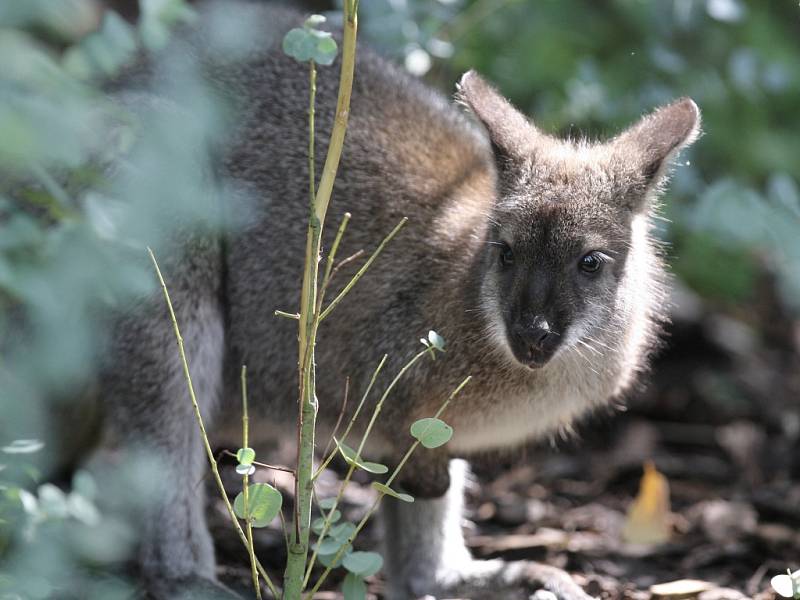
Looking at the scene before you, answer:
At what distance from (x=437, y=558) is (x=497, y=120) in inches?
82.4

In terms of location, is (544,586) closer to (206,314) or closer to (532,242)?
(532,242)

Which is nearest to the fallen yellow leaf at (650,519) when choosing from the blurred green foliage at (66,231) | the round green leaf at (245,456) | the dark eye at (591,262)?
the dark eye at (591,262)

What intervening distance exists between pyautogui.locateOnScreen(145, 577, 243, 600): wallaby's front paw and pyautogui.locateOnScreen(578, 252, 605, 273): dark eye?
198cm

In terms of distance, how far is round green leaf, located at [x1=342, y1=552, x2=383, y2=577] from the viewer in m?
3.72

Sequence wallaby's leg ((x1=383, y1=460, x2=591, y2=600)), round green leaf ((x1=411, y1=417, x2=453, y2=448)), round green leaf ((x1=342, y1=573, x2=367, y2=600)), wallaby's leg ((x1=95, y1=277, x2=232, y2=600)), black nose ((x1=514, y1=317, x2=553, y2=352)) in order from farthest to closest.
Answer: wallaby's leg ((x1=383, y1=460, x2=591, y2=600)) → wallaby's leg ((x1=95, y1=277, x2=232, y2=600)) → black nose ((x1=514, y1=317, x2=553, y2=352)) → round green leaf ((x1=342, y1=573, x2=367, y2=600)) → round green leaf ((x1=411, y1=417, x2=453, y2=448))

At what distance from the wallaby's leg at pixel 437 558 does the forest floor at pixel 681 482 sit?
0.23 metres

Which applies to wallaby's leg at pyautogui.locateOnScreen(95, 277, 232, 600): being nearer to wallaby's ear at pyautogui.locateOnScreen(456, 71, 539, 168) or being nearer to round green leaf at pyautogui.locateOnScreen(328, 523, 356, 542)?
round green leaf at pyautogui.locateOnScreen(328, 523, 356, 542)

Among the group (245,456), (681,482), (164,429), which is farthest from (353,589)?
(681,482)

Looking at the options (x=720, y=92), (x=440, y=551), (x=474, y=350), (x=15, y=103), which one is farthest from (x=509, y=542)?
Result: (x=15, y=103)

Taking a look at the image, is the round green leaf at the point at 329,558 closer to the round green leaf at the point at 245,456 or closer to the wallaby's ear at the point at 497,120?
the round green leaf at the point at 245,456

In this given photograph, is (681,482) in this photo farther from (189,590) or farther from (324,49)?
(324,49)

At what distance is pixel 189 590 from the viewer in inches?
185

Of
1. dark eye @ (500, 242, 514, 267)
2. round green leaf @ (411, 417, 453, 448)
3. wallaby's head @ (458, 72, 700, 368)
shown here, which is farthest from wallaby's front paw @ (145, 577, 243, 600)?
dark eye @ (500, 242, 514, 267)

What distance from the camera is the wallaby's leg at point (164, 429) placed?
4832 mm
